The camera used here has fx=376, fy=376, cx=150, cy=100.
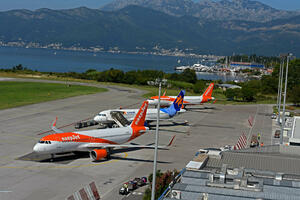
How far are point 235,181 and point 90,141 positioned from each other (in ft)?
84.5

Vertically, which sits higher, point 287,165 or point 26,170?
point 287,165

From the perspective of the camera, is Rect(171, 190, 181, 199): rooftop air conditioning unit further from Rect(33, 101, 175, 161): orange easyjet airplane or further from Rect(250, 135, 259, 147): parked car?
Rect(250, 135, 259, 147): parked car

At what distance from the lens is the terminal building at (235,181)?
75.4ft

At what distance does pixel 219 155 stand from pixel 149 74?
5807 inches

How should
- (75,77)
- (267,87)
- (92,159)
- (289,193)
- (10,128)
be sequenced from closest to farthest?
(289,193) → (92,159) → (10,128) → (267,87) → (75,77)

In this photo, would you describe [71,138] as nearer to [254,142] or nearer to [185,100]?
[254,142]

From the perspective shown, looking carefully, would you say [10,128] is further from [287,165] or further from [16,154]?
[287,165]

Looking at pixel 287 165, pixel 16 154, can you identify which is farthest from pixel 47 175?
pixel 287 165

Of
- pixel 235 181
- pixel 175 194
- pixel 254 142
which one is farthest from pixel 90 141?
pixel 254 142

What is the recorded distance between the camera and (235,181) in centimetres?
2459

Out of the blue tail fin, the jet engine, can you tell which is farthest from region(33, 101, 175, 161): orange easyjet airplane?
the blue tail fin

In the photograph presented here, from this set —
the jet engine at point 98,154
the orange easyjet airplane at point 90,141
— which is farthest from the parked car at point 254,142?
the jet engine at point 98,154

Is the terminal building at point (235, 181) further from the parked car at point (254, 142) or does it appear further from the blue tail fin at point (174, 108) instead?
the blue tail fin at point (174, 108)

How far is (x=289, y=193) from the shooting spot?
23578 millimetres
